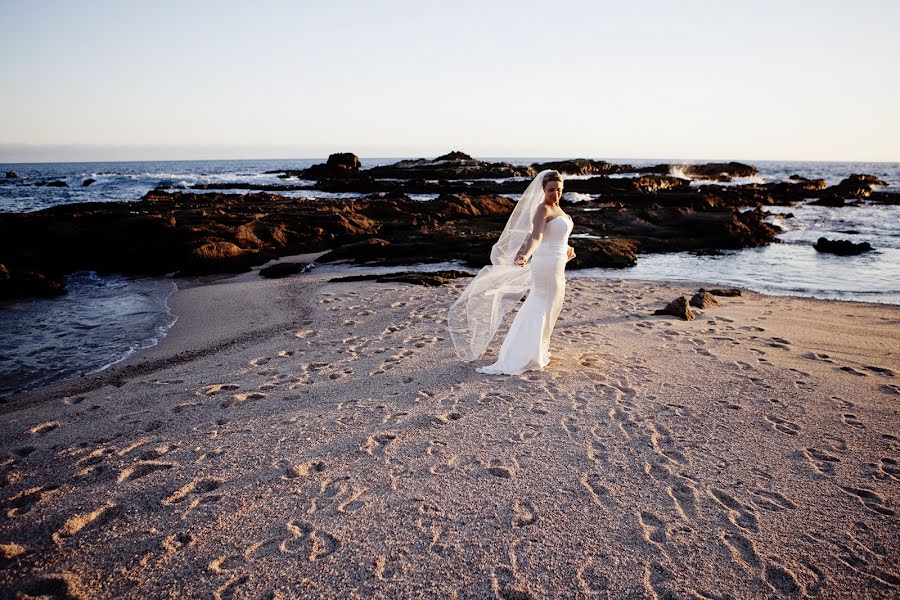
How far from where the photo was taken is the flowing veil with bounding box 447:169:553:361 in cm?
639

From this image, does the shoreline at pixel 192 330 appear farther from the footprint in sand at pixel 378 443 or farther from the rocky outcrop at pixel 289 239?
the footprint in sand at pixel 378 443

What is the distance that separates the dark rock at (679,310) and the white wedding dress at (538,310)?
11.2 feet

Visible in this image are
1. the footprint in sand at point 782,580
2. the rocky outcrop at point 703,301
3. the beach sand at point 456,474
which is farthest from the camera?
the rocky outcrop at point 703,301

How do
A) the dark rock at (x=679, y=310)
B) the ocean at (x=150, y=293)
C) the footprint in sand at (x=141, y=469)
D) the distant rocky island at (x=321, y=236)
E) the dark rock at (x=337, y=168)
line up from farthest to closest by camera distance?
1. the dark rock at (x=337, y=168)
2. the distant rocky island at (x=321, y=236)
3. the dark rock at (x=679, y=310)
4. the ocean at (x=150, y=293)
5. the footprint in sand at (x=141, y=469)

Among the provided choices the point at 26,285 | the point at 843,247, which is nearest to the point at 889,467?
the point at 26,285

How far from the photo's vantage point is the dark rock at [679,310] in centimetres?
854

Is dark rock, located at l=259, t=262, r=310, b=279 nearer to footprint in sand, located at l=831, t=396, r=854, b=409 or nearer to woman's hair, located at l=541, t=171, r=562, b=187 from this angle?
woman's hair, located at l=541, t=171, r=562, b=187

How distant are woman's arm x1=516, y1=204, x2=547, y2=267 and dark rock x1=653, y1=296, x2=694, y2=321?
12.6ft

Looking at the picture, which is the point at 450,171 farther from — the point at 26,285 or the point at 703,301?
the point at 703,301

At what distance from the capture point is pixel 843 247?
16.3 m

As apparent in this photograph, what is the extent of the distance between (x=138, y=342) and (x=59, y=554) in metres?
5.34

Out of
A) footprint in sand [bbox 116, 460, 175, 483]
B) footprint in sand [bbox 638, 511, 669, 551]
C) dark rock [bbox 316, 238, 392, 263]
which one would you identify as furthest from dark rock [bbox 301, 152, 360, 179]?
footprint in sand [bbox 638, 511, 669, 551]

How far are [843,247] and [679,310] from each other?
11765 mm

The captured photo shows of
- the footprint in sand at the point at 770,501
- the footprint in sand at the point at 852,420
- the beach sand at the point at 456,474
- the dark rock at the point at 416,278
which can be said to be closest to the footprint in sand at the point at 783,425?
the beach sand at the point at 456,474
